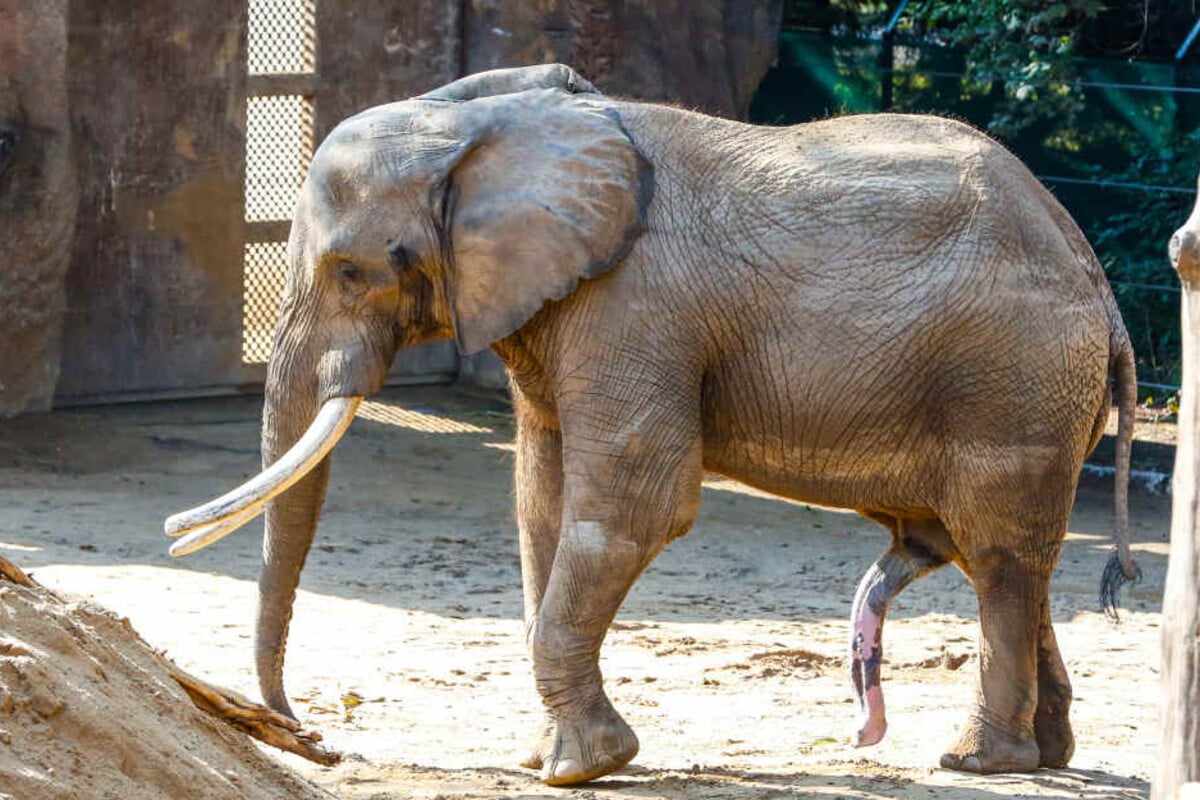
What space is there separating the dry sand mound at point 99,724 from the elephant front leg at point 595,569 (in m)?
1.22

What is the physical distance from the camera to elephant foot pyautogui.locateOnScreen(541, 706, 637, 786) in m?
6.74

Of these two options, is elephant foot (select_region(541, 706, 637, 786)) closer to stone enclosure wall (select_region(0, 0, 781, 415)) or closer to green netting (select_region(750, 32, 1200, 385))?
stone enclosure wall (select_region(0, 0, 781, 415))

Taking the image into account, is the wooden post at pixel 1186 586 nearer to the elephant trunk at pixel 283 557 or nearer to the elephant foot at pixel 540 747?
the elephant foot at pixel 540 747

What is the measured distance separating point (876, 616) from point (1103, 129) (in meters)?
7.36

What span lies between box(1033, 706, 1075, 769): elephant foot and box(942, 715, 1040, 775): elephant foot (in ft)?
0.58

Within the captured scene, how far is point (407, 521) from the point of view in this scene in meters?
10.7

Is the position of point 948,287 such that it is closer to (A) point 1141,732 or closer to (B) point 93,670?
(A) point 1141,732

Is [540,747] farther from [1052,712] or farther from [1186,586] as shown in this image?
[1186,586]

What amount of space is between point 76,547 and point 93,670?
4503 millimetres

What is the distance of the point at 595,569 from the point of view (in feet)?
22.0

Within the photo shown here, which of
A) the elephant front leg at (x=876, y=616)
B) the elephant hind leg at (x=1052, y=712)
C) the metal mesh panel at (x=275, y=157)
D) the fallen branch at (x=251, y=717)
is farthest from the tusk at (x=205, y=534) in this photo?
the metal mesh panel at (x=275, y=157)

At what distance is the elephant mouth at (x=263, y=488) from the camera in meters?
6.51

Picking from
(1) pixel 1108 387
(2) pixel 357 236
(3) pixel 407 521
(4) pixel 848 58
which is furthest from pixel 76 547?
(4) pixel 848 58

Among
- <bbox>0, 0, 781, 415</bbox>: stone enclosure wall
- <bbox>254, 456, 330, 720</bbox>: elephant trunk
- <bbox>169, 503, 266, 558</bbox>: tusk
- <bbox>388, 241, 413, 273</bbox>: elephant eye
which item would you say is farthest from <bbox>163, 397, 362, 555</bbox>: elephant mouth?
<bbox>0, 0, 781, 415</bbox>: stone enclosure wall
